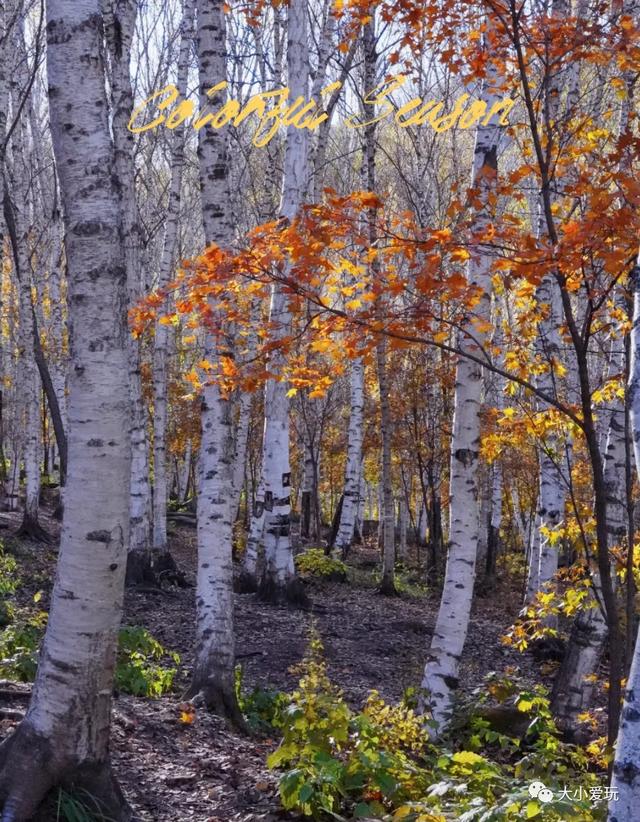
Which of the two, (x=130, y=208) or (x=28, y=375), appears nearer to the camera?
(x=130, y=208)

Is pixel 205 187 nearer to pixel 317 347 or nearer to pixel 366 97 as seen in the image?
pixel 317 347

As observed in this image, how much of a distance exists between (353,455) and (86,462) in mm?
13261

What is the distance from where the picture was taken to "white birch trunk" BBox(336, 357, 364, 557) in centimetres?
1580

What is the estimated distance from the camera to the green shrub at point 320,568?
47.9 ft

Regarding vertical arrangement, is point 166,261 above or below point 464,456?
above

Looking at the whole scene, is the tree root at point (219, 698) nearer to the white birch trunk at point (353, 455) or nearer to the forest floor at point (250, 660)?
the forest floor at point (250, 660)

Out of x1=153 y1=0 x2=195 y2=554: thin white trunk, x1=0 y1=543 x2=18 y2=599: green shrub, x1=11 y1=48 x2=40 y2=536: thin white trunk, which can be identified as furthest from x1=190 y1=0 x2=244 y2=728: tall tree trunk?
x1=153 y1=0 x2=195 y2=554: thin white trunk

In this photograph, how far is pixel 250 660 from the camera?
8539 mm

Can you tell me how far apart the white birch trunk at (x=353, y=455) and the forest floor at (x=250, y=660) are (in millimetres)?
741

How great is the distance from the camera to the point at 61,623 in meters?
3.33

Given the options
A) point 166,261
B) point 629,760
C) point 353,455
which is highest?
point 166,261

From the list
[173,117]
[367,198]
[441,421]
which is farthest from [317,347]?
[441,421]

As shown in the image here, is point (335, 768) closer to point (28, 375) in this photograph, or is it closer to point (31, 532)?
point (31, 532)

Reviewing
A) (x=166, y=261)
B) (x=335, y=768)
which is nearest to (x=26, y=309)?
(x=166, y=261)
